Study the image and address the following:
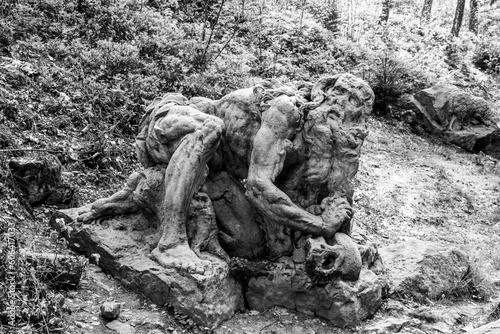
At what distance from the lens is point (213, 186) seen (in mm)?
5988

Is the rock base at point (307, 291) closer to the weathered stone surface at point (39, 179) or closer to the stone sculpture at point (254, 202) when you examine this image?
the stone sculpture at point (254, 202)

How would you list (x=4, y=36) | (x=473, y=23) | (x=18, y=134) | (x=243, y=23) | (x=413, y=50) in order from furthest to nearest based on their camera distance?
(x=473, y=23)
(x=413, y=50)
(x=243, y=23)
(x=4, y=36)
(x=18, y=134)

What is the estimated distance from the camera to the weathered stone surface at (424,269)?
20.3 feet

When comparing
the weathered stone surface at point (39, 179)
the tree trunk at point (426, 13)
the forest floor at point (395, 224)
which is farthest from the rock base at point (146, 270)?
the tree trunk at point (426, 13)

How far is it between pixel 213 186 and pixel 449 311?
272 centimetres

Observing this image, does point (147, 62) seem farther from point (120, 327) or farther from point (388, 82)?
point (120, 327)

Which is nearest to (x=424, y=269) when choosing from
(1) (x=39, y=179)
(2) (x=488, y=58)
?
(1) (x=39, y=179)

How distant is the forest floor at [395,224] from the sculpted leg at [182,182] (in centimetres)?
54

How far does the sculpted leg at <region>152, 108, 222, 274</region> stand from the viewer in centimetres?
538

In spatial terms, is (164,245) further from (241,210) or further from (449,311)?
(449,311)

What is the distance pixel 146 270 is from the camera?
531cm

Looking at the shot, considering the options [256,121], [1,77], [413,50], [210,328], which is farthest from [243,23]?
[210,328]

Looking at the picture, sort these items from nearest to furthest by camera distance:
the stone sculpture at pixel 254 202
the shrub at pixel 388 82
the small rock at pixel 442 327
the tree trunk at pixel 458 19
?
the stone sculpture at pixel 254 202 → the small rock at pixel 442 327 → the shrub at pixel 388 82 → the tree trunk at pixel 458 19

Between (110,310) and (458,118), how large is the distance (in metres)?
11.3
